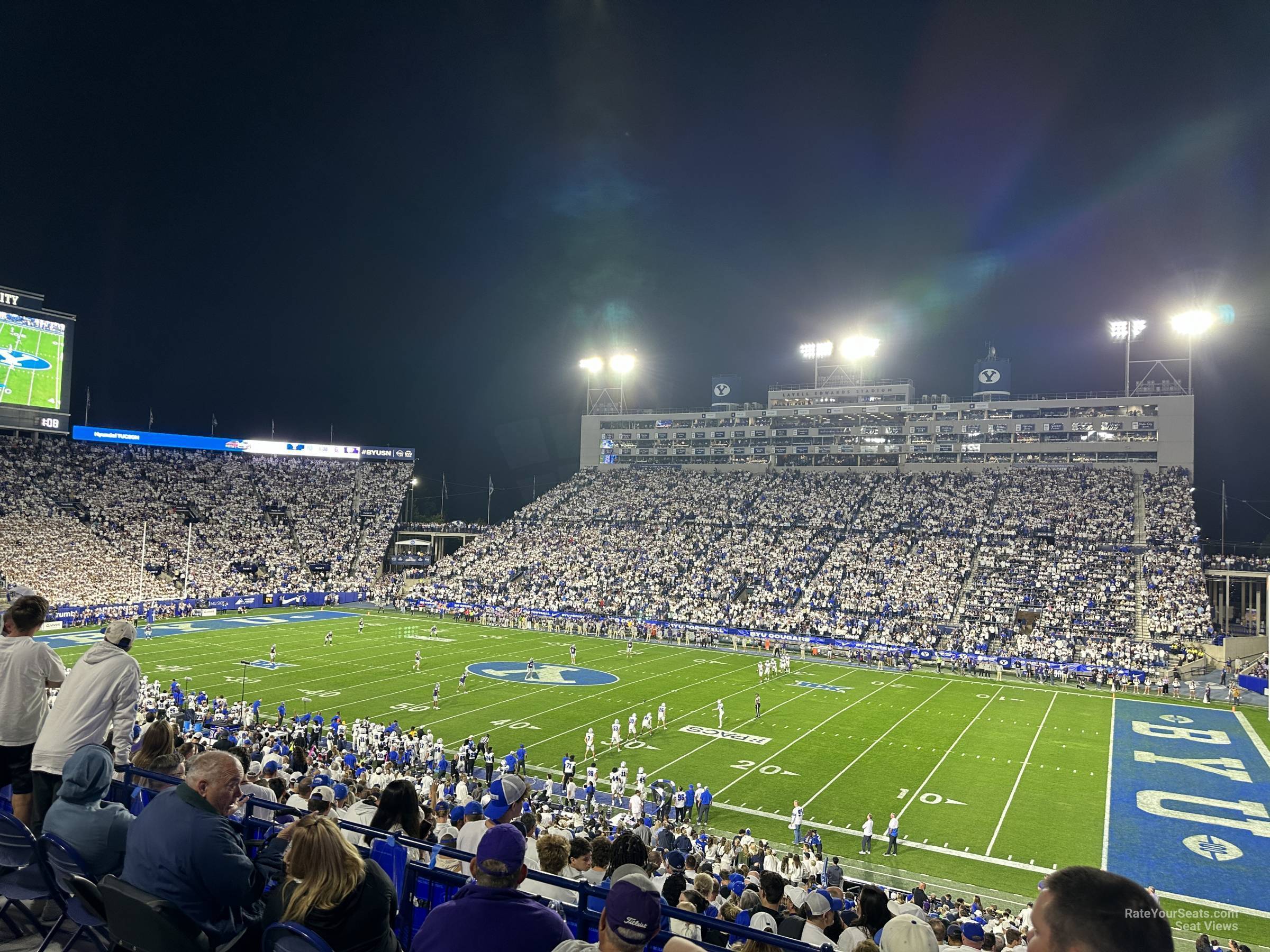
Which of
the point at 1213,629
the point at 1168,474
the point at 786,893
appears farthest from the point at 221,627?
the point at 1168,474


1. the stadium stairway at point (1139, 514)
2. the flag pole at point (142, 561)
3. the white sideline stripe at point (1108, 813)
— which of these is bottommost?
the white sideline stripe at point (1108, 813)

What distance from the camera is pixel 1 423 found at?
3234 centimetres

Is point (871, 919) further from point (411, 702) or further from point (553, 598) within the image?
→ point (553, 598)

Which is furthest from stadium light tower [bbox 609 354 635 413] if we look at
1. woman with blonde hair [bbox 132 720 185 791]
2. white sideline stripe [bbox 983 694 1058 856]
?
woman with blonde hair [bbox 132 720 185 791]

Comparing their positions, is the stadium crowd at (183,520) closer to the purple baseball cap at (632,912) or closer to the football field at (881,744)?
the football field at (881,744)

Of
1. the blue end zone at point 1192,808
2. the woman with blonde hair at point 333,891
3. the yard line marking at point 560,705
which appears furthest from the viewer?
the yard line marking at point 560,705

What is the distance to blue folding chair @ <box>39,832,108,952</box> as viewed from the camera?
4.62 metres

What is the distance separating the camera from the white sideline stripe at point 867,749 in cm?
2086

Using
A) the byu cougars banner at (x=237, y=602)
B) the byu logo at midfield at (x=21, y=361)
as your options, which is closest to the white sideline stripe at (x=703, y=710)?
the byu logo at midfield at (x=21, y=361)

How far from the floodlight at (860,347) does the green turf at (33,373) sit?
5871 cm

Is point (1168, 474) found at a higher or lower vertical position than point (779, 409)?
lower

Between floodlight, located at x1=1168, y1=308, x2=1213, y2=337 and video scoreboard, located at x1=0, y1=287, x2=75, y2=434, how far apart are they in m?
66.7

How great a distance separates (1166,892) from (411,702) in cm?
2336

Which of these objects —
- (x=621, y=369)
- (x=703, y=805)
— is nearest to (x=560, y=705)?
(x=703, y=805)
